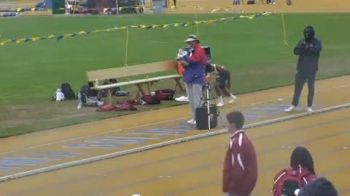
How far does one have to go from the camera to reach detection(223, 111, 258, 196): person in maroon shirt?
9.85 meters

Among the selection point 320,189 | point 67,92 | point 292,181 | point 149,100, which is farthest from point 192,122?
point 320,189

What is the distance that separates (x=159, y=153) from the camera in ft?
53.6

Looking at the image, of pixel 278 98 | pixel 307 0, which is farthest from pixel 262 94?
pixel 307 0

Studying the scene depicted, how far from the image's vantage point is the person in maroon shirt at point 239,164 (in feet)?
32.3

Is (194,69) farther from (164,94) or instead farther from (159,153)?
(164,94)

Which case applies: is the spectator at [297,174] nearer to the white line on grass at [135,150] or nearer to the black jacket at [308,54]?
the white line on grass at [135,150]

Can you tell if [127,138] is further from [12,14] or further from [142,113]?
[12,14]

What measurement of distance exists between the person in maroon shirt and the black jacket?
415 inches

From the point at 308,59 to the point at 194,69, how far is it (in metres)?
2.82

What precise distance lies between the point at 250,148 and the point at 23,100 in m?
15.6

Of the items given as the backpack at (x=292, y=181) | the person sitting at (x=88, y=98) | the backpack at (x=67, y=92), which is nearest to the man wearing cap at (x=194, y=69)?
the person sitting at (x=88, y=98)

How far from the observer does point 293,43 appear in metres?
40.6

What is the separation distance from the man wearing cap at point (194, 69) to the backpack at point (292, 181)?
1035 centimetres

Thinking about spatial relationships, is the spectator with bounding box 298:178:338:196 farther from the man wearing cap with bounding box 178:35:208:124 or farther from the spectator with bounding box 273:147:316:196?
the man wearing cap with bounding box 178:35:208:124
